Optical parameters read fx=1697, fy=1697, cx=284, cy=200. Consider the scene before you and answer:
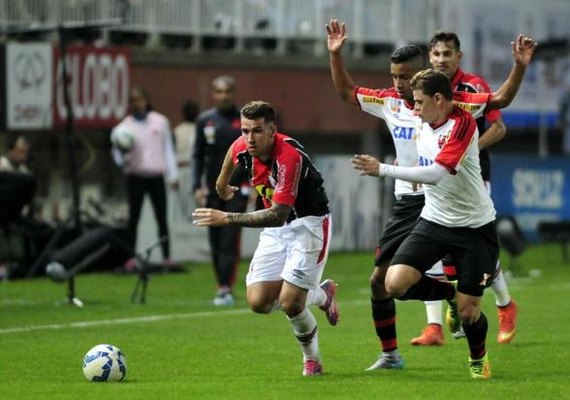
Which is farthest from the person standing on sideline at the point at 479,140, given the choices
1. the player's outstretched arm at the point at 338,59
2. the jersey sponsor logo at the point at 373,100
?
the player's outstretched arm at the point at 338,59

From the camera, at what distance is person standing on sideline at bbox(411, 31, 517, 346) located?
1293 cm

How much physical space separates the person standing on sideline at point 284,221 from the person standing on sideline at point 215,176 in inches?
246

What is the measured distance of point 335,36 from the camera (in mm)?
12508

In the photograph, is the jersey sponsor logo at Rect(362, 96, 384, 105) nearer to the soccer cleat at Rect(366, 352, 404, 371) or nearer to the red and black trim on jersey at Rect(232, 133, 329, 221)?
the red and black trim on jersey at Rect(232, 133, 329, 221)

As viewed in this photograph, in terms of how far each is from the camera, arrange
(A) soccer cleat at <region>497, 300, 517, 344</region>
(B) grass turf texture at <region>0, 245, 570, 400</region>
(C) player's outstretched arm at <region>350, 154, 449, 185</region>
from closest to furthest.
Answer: (C) player's outstretched arm at <region>350, 154, 449, 185</region> → (B) grass turf texture at <region>0, 245, 570, 400</region> → (A) soccer cleat at <region>497, 300, 517, 344</region>

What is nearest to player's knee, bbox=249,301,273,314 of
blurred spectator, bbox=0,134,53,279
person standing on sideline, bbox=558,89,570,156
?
blurred spectator, bbox=0,134,53,279

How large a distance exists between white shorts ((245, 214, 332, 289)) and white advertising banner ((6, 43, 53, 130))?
11.2 meters

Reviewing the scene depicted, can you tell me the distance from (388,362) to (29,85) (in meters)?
11.8

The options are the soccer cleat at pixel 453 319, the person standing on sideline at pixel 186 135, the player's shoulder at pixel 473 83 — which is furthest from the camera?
the person standing on sideline at pixel 186 135

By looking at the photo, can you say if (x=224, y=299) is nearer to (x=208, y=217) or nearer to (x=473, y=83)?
(x=473, y=83)

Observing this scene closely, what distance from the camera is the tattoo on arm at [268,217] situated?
1110 centimetres

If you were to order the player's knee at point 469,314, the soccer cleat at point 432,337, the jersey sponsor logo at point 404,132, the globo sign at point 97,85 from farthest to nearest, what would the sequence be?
the globo sign at point 97,85 → the soccer cleat at point 432,337 → the jersey sponsor logo at point 404,132 → the player's knee at point 469,314

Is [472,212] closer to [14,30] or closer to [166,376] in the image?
[166,376]

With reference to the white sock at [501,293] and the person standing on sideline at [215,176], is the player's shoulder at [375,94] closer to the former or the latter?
the white sock at [501,293]
